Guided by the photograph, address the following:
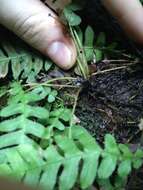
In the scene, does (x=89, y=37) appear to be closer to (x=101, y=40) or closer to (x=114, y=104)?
(x=101, y=40)

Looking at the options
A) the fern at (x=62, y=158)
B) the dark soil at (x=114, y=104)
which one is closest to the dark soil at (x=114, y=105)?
the dark soil at (x=114, y=104)

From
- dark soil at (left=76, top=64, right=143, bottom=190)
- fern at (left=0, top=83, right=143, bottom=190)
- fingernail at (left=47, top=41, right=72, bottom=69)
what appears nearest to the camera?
fern at (left=0, top=83, right=143, bottom=190)

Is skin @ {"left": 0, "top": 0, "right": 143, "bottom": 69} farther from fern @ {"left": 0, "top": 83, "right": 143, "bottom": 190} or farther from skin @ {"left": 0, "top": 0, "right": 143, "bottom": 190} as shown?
fern @ {"left": 0, "top": 83, "right": 143, "bottom": 190}

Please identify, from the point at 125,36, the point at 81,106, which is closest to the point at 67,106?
the point at 81,106

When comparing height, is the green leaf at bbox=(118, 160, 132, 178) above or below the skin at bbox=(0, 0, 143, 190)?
below

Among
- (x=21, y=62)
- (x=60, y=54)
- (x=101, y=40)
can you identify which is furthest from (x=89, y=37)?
(x=21, y=62)

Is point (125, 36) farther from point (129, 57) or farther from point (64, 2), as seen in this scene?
point (64, 2)

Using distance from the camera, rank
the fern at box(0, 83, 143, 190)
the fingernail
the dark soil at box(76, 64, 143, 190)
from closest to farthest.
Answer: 1. the fern at box(0, 83, 143, 190)
2. the dark soil at box(76, 64, 143, 190)
3. the fingernail

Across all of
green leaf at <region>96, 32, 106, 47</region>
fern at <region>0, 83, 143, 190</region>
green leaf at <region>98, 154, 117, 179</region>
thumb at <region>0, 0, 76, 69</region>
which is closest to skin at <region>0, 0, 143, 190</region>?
thumb at <region>0, 0, 76, 69</region>
